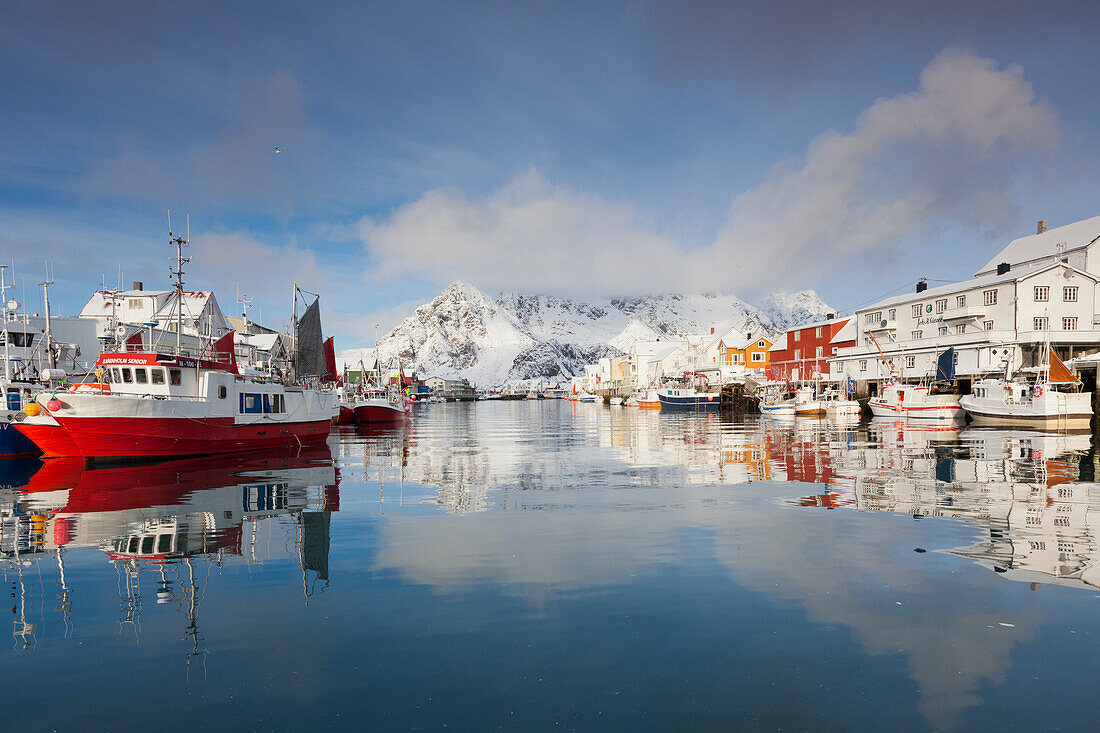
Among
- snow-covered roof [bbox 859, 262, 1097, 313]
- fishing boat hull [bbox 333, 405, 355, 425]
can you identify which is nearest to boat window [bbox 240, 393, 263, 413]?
fishing boat hull [bbox 333, 405, 355, 425]

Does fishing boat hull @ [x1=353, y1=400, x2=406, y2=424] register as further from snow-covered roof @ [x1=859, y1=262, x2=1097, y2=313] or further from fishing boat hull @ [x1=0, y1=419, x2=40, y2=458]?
snow-covered roof @ [x1=859, y1=262, x2=1097, y2=313]

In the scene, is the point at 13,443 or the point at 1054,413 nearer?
the point at 13,443

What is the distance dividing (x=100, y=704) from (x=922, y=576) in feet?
34.0

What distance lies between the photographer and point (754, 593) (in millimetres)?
8789

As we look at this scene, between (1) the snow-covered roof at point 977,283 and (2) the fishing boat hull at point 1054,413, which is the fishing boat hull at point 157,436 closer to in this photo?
(2) the fishing boat hull at point 1054,413

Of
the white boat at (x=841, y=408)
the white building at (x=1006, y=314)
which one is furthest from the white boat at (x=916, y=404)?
the white building at (x=1006, y=314)

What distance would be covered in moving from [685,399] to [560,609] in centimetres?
8974

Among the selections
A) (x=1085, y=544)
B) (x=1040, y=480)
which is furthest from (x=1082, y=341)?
(x=1085, y=544)

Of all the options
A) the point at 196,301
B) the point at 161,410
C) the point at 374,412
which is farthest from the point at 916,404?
the point at 196,301

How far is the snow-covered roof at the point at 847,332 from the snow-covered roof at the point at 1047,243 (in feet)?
50.4

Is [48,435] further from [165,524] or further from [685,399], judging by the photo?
[685,399]

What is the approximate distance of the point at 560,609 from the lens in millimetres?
8273

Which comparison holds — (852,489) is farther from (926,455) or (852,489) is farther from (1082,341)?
(1082,341)

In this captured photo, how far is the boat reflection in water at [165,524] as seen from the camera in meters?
9.62
